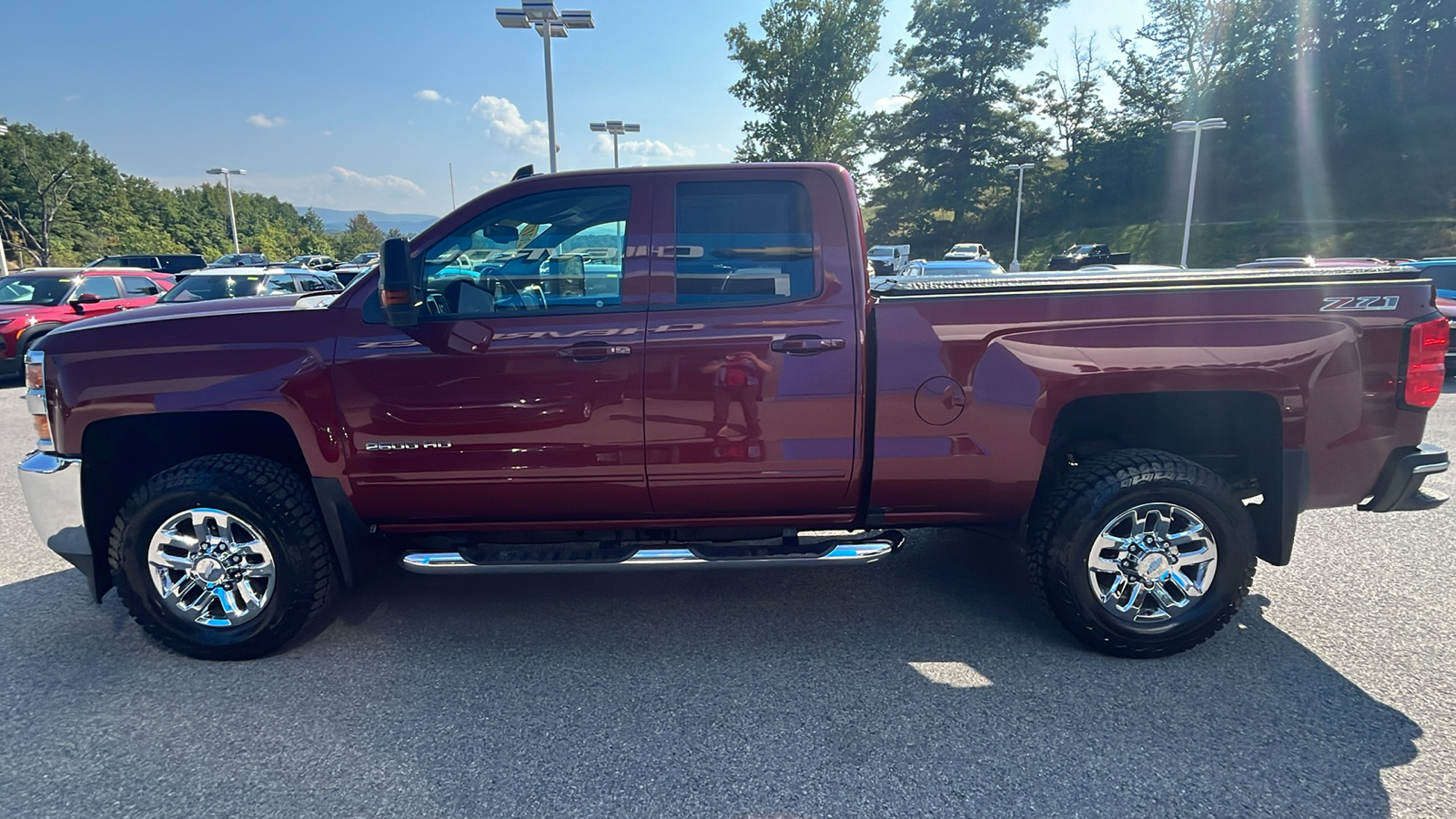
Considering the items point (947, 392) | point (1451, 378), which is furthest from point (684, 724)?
point (1451, 378)

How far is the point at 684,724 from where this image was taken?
2746 mm

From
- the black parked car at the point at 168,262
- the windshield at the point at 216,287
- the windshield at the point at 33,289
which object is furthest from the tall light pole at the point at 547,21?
the black parked car at the point at 168,262

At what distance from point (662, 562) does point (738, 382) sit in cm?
81

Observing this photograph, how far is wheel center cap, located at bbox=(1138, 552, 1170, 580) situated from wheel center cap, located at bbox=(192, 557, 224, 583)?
12.6ft

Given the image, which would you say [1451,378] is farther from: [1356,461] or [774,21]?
[774,21]

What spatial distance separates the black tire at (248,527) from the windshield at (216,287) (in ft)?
30.5

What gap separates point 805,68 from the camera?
4012 cm

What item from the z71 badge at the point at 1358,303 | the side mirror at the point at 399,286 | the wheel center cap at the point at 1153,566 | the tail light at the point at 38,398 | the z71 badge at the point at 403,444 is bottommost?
the wheel center cap at the point at 1153,566

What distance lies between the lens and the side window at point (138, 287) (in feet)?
41.8

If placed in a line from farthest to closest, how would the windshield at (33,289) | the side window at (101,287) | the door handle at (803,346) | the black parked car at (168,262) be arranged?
1. the black parked car at (168,262)
2. the side window at (101,287)
3. the windshield at (33,289)
4. the door handle at (803,346)

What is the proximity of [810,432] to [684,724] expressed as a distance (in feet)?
3.94

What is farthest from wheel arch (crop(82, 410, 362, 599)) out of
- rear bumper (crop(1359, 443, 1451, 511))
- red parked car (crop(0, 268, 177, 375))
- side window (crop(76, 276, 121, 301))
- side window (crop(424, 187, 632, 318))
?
side window (crop(76, 276, 121, 301))

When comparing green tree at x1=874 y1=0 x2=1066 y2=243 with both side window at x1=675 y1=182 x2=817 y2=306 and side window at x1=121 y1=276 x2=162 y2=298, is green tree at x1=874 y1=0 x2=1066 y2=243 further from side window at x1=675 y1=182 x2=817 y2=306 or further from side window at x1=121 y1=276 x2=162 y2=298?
side window at x1=675 y1=182 x2=817 y2=306

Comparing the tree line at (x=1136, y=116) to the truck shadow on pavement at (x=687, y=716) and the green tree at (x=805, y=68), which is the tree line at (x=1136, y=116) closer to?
the green tree at (x=805, y=68)
